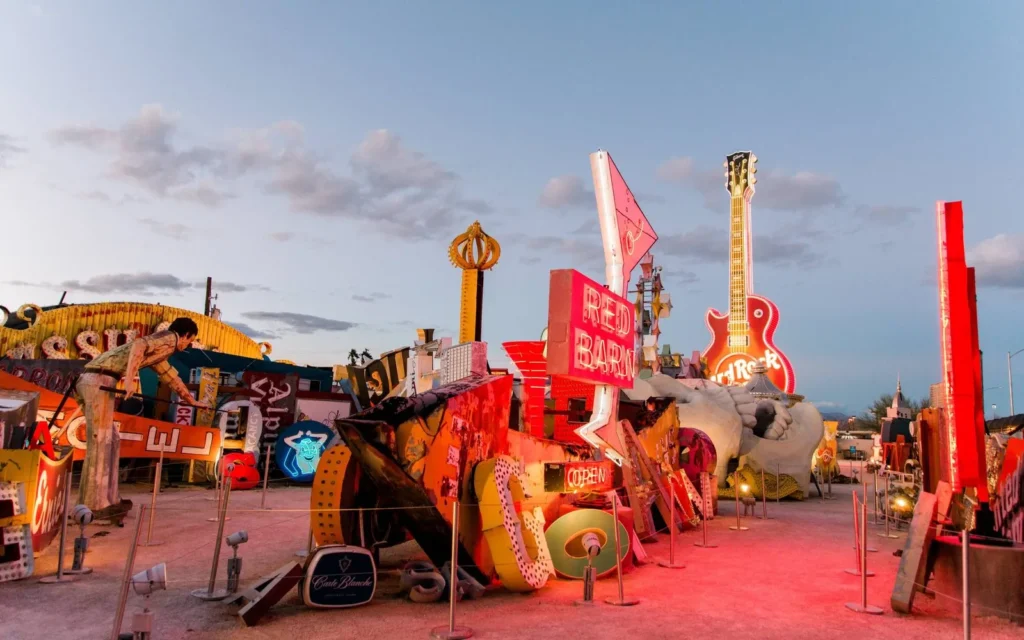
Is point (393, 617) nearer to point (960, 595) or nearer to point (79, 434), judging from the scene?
point (960, 595)

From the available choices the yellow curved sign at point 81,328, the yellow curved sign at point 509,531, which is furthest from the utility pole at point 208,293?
the yellow curved sign at point 509,531

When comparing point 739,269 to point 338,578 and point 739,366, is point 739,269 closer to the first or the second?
point 739,366

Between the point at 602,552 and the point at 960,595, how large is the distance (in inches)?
160

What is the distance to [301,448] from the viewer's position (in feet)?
70.9

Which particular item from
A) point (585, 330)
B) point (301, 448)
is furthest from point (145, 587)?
point (301, 448)

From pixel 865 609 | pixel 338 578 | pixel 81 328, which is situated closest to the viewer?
pixel 338 578

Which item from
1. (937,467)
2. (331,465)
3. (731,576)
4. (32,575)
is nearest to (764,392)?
(937,467)

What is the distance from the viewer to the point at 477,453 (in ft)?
30.0

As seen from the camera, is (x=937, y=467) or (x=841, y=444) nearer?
(x=937, y=467)

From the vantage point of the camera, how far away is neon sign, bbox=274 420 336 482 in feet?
70.6

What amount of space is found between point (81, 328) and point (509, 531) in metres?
24.2

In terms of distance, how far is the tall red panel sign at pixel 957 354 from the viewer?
810 cm

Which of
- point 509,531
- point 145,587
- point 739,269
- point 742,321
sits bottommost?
point 145,587

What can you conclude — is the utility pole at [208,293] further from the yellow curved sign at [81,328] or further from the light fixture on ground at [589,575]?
the light fixture on ground at [589,575]
